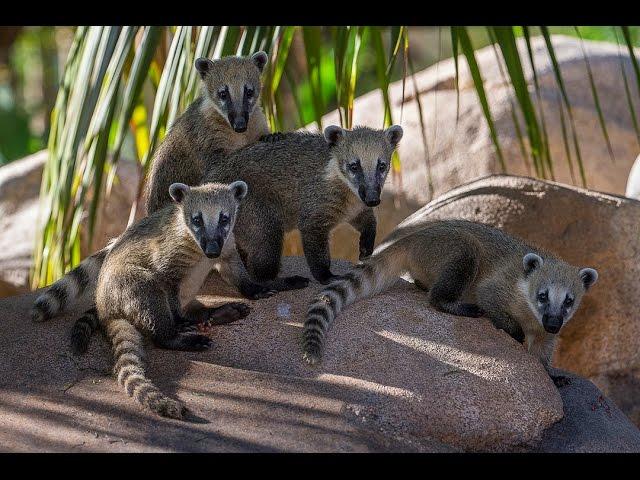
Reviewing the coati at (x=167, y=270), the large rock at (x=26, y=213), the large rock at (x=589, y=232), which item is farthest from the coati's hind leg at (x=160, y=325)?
the large rock at (x=26, y=213)

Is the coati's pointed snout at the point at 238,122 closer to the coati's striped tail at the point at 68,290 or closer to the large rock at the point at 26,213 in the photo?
the coati's striped tail at the point at 68,290

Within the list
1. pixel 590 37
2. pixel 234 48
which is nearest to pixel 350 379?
pixel 234 48

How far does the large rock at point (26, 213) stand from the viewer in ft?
29.2

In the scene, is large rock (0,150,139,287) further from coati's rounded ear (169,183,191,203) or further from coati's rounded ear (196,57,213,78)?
coati's rounded ear (169,183,191,203)

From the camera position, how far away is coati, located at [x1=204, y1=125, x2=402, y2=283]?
5785mm

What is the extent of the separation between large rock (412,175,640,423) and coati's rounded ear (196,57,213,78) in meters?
2.05

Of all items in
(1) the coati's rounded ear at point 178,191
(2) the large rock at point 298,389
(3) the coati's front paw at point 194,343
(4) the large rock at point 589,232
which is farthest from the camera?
(4) the large rock at point 589,232

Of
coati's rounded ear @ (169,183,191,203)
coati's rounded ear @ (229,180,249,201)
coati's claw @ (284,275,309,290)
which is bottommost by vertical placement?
coati's claw @ (284,275,309,290)

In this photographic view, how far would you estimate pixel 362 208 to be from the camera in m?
6.05

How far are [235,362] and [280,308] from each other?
0.60 meters

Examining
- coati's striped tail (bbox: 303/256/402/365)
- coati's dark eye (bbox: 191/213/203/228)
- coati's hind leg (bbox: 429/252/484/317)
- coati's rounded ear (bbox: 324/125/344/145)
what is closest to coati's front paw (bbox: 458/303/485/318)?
coati's hind leg (bbox: 429/252/484/317)

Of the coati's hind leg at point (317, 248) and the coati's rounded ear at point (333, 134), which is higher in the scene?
the coati's rounded ear at point (333, 134)

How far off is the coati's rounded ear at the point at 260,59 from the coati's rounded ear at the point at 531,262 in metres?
2.13

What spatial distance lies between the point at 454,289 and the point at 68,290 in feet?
7.65
